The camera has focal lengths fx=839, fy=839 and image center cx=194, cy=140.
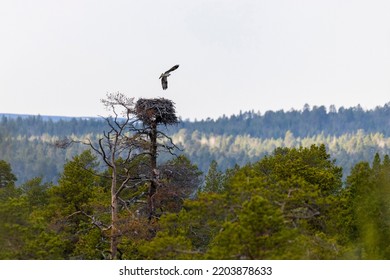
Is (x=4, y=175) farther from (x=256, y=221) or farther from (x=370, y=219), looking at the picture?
(x=256, y=221)

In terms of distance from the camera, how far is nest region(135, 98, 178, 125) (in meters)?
41.2

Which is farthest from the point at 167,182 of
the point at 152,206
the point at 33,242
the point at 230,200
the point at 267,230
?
the point at 267,230

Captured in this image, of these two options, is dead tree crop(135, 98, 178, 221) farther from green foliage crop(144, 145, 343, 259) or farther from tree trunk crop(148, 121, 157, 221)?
green foliage crop(144, 145, 343, 259)

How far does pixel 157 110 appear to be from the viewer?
41.7 meters

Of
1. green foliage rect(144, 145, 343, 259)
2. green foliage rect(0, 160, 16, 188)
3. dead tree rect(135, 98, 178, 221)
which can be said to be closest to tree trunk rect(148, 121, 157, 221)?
dead tree rect(135, 98, 178, 221)

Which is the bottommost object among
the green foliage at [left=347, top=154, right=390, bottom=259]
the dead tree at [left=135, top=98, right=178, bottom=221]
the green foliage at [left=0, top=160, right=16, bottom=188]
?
the green foliage at [left=0, top=160, right=16, bottom=188]

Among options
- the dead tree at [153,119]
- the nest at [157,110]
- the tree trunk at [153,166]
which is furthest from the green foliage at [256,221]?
the nest at [157,110]

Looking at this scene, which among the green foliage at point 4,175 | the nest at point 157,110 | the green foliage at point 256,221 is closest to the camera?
the green foliage at point 256,221

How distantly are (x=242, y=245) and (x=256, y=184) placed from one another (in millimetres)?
3848

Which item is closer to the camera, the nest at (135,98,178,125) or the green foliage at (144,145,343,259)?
the green foliage at (144,145,343,259)

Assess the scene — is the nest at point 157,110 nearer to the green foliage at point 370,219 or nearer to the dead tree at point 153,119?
the dead tree at point 153,119

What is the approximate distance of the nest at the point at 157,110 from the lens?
1620 inches

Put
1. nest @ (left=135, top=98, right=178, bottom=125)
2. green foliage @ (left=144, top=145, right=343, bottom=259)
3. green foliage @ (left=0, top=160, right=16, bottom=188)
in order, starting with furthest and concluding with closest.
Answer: green foliage @ (left=0, top=160, right=16, bottom=188)
nest @ (left=135, top=98, right=178, bottom=125)
green foliage @ (left=144, top=145, right=343, bottom=259)

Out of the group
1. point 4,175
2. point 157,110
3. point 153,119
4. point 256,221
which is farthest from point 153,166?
point 4,175
